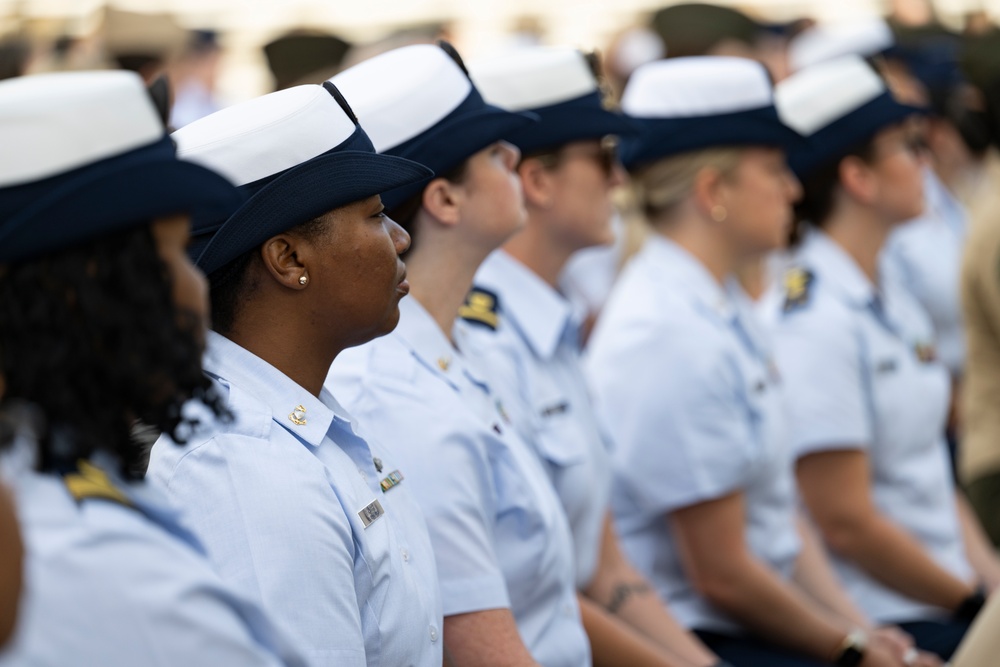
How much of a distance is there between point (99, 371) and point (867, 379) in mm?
2721

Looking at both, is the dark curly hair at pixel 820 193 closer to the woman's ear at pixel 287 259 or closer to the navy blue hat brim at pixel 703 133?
the navy blue hat brim at pixel 703 133

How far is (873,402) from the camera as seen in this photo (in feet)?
12.2

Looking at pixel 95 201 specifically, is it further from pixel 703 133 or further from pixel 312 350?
pixel 703 133

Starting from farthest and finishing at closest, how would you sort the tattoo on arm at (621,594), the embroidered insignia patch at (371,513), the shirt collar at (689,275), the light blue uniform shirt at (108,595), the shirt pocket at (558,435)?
the shirt collar at (689,275)
the tattoo on arm at (621,594)
the shirt pocket at (558,435)
the embroidered insignia patch at (371,513)
the light blue uniform shirt at (108,595)

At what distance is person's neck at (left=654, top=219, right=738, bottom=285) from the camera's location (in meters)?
3.51

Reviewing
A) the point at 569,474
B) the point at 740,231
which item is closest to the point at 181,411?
the point at 569,474

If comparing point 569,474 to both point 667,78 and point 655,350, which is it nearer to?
point 655,350

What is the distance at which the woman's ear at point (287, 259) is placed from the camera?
195 centimetres

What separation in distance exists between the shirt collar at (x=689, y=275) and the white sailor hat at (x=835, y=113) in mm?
675

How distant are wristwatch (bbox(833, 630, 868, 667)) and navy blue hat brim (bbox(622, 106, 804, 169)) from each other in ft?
3.93

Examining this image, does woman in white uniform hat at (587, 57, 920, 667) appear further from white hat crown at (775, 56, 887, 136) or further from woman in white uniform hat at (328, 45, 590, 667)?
woman in white uniform hat at (328, 45, 590, 667)

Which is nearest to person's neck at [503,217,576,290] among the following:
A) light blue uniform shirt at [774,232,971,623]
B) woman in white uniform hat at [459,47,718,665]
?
woman in white uniform hat at [459,47,718,665]

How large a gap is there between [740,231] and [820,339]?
0.41m

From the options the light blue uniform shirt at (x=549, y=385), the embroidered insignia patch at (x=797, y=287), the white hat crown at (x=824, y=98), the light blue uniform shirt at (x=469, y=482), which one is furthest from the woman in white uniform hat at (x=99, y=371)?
the white hat crown at (x=824, y=98)
